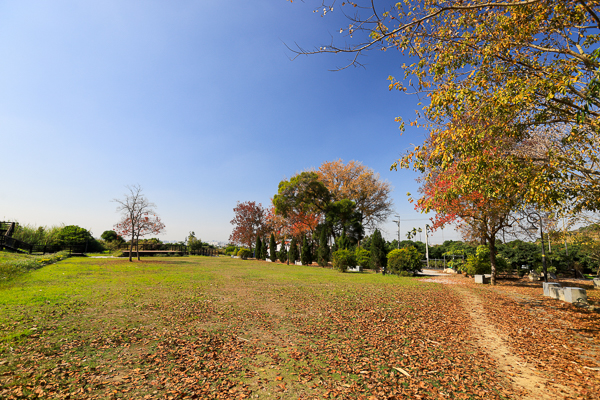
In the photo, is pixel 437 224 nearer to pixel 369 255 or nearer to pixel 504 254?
pixel 369 255

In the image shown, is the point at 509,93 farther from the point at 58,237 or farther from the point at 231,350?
the point at 58,237

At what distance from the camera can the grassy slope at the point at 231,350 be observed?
10.9 ft

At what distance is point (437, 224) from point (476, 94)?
882cm

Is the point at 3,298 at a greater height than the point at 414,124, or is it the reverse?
the point at 414,124

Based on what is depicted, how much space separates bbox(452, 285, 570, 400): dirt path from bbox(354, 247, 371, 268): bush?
542 inches

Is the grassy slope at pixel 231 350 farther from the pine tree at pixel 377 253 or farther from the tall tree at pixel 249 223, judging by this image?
the tall tree at pixel 249 223

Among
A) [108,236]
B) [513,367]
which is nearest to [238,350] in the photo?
[513,367]

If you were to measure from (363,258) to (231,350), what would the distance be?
1749 centimetres

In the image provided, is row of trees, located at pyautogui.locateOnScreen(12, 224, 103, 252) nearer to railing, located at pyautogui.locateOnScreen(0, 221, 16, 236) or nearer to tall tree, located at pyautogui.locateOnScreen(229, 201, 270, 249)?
railing, located at pyautogui.locateOnScreen(0, 221, 16, 236)

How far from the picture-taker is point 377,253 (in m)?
19.9

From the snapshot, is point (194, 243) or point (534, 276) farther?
point (194, 243)

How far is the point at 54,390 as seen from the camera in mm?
3098

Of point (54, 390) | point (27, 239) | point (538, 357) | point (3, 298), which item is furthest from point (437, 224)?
point (27, 239)

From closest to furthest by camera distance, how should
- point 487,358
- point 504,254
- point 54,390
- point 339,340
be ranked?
point 54,390
point 487,358
point 339,340
point 504,254
